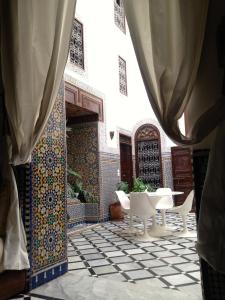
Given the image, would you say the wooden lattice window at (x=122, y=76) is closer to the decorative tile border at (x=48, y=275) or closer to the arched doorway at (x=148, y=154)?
the arched doorway at (x=148, y=154)

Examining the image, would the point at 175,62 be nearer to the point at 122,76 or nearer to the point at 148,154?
the point at 122,76

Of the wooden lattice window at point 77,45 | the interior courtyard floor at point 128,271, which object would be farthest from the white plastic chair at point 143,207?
the wooden lattice window at point 77,45

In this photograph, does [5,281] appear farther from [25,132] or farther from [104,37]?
[104,37]

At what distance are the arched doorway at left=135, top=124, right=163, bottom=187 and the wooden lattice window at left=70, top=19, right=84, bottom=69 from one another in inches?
131

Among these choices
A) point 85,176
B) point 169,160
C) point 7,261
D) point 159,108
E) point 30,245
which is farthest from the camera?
point 169,160

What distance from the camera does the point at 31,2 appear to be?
2.40 meters

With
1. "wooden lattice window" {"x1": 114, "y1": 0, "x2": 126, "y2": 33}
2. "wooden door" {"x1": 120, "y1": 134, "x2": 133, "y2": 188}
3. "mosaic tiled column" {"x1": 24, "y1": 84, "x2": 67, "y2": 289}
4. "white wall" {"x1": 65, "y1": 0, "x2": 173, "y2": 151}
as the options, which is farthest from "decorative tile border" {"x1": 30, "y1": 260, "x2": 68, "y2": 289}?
"wooden lattice window" {"x1": 114, "y1": 0, "x2": 126, "y2": 33}

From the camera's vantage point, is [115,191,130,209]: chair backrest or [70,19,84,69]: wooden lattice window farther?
[70,19,84,69]: wooden lattice window

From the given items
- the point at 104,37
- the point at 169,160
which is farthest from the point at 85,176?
the point at 104,37

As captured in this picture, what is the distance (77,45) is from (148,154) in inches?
156

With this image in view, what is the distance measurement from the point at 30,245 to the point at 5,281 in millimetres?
355

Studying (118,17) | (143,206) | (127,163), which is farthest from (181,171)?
(118,17)

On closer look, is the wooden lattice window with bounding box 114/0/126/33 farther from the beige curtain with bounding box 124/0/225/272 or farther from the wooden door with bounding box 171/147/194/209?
the beige curtain with bounding box 124/0/225/272

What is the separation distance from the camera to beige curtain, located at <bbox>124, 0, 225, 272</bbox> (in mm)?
1790
